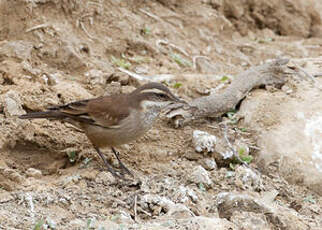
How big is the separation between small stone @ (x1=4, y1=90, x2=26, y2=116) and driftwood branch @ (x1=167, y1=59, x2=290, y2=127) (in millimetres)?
1876

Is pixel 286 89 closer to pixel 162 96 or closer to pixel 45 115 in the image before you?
pixel 162 96

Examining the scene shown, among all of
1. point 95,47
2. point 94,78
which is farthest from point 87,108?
point 95,47

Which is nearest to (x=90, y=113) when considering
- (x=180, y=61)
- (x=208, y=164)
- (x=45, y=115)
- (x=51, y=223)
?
(x=45, y=115)

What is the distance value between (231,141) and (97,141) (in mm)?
1780

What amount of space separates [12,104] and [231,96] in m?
2.96

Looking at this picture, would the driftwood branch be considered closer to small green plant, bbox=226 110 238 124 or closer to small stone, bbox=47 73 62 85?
small green plant, bbox=226 110 238 124

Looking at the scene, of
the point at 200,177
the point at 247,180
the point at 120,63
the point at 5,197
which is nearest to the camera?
the point at 5,197

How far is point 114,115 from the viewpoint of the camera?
647 centimetres

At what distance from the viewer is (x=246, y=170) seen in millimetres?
6520

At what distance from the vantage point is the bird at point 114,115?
6.41m

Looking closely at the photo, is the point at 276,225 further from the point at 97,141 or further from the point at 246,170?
the point at 97,141

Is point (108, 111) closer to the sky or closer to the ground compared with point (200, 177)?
closer to the sky

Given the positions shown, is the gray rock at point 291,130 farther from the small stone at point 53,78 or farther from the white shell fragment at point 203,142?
the small stone at point 53,78

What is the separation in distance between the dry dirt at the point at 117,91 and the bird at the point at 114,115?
312 mm
